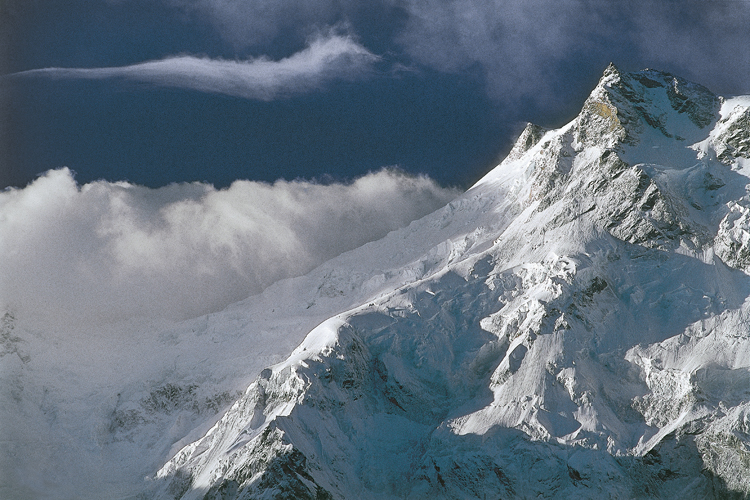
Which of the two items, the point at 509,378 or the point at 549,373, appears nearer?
the point at 549,373

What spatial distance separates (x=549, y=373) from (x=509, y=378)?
23.0ft

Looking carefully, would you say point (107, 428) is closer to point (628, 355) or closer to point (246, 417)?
point (246, 417)

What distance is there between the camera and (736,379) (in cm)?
14288

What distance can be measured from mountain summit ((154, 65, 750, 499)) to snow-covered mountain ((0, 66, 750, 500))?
37 centimetres

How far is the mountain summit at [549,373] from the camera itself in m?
136

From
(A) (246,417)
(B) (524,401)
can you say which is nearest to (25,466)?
(A) (246,417)

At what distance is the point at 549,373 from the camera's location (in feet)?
486

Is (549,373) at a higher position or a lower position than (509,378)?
lower

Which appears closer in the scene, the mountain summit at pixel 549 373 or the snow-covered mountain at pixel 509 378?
the mountain summit at pixel 549 373

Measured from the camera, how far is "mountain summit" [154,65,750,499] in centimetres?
13638

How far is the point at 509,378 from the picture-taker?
150125mm

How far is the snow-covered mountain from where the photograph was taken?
13750cm

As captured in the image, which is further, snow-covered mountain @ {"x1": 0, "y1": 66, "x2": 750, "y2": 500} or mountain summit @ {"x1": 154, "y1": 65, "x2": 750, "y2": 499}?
snow-covered mountain @ {"x1": 0, "y1": 66, "x2": 750, "y2": 500}

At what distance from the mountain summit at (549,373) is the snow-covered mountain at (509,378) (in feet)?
1.21
